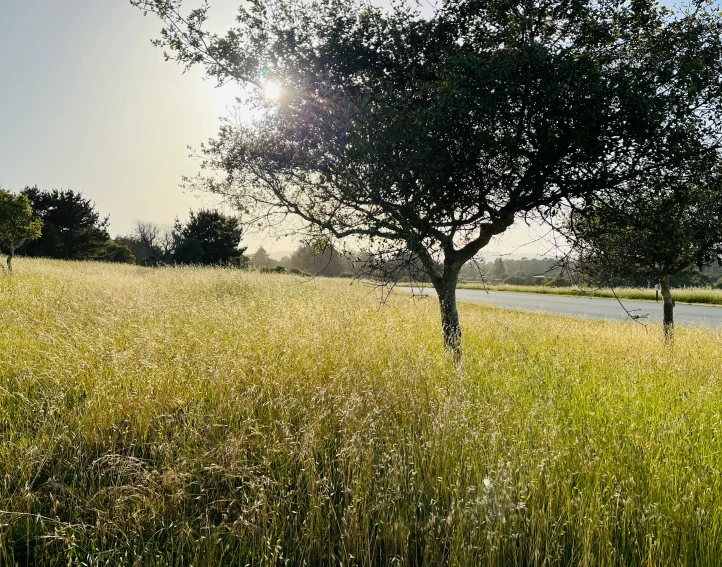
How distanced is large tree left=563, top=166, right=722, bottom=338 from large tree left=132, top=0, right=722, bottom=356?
0.74ft

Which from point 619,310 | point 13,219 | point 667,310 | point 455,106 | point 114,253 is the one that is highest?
point 114,253

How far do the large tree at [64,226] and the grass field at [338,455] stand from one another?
136ft

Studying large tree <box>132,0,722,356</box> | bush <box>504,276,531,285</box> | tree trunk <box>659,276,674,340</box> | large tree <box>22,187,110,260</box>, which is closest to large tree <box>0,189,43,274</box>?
large tree <box>132,0,722,356</box>

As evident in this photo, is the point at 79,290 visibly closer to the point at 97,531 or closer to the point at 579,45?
the point at 97,531

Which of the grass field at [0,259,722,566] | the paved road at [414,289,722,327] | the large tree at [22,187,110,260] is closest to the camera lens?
the grass field at [0,259,722,566]

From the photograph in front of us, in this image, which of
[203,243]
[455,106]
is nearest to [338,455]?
[455,106]

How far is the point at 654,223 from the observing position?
3539 millimetres

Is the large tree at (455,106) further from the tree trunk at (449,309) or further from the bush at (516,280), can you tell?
the bush at (516,280)

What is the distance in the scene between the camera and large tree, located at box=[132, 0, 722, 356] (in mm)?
2977

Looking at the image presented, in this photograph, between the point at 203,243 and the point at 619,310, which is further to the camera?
the point at 203,243

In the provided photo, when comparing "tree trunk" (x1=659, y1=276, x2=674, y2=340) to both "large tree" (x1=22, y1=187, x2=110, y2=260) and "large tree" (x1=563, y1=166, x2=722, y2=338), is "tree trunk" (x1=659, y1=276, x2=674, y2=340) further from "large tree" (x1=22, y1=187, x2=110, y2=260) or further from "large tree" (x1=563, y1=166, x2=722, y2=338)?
"large tree" (x1=22, y1=187, x2=110, y2=260)

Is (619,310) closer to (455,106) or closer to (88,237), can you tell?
(455,106)

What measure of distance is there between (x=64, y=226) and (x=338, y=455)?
163ft

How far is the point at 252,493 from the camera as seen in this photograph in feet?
8.06
